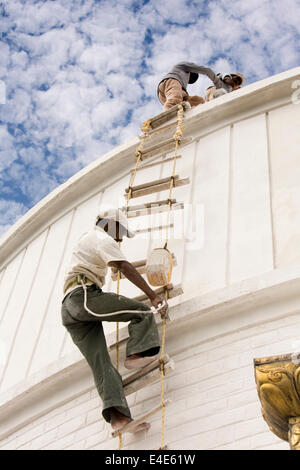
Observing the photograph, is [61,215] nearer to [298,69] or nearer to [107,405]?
[298,69]

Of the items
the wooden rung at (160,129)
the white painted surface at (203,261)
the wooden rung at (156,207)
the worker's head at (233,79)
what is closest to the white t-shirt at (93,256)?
the white painted surface at (203,261)

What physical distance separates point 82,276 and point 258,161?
8.04 feet

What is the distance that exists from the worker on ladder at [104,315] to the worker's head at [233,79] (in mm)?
6102

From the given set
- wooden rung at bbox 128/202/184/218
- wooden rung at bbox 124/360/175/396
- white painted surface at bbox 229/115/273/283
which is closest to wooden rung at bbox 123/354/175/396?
wooden rung at bbox 124/360/175/396

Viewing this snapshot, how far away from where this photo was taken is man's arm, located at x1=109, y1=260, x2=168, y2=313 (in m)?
4.41

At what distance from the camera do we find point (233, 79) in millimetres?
10031

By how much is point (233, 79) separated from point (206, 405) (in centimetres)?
724

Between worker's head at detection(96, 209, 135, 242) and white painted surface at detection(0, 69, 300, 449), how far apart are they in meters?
0.65

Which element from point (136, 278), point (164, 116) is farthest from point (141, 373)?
point (164, 116)

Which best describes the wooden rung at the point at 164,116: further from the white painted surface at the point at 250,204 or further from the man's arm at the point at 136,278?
the man's arm at the point at 136,278

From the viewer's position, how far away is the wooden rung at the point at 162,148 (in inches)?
265

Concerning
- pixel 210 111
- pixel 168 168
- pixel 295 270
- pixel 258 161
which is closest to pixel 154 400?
pixel 295 270

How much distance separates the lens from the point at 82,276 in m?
4.57

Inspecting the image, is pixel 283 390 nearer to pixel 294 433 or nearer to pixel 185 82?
pixel 294 433
